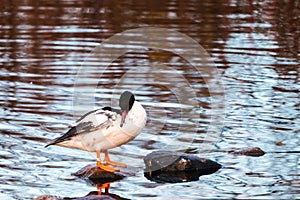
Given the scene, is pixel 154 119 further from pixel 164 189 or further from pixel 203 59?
pixel 203 59

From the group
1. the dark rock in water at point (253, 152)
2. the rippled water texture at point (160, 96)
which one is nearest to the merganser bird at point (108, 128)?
the rippled water texture at point (160, 96)

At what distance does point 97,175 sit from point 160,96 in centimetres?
330

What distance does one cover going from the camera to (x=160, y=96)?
10.7m

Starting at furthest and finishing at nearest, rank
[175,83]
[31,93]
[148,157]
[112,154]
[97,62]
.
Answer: [97,62] → [175,83] → [31,93] → [112,154] → [148,157]

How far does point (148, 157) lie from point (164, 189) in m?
0.61

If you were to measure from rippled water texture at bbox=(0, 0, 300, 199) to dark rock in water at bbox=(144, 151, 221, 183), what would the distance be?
12cm

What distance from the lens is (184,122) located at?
9.45 m

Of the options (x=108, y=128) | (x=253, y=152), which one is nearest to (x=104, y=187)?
(x=108, y=128)

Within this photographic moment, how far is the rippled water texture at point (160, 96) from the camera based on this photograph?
294 inches

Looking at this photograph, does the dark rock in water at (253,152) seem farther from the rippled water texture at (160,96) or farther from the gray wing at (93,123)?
the gray wing at (93,123)

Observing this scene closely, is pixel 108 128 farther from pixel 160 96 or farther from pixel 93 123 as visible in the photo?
pixel 160 96

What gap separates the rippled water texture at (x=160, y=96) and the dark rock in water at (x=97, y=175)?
13 centimetres

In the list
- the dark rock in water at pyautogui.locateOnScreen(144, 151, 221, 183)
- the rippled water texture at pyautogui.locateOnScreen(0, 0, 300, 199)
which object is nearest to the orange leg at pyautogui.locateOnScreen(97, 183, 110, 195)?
the rippled water texture at pyautogui.locateOnScreen(0, 0, 300, 199)

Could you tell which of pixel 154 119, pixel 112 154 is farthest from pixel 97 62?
pixel 112 154
